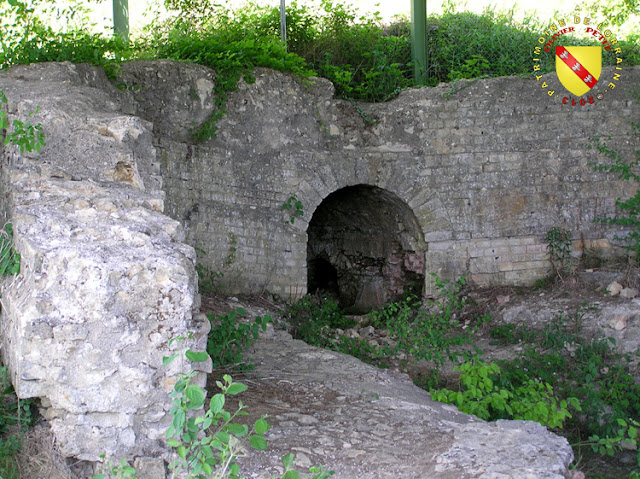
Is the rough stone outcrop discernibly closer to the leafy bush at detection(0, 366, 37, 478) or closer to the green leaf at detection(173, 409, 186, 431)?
the leafy bush at detection(0, 366, 37, 478)

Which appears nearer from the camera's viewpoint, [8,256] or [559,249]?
[8,256]

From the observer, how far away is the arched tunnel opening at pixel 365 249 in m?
8.77

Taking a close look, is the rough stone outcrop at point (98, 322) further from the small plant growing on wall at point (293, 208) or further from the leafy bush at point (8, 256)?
the small plant growing on wall at point (293, 208)

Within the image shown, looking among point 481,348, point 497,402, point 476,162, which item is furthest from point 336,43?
point 497,402

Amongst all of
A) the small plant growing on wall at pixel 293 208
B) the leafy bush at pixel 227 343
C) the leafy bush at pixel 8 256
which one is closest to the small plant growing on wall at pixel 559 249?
the small plant growing on wall at pixel 293 208

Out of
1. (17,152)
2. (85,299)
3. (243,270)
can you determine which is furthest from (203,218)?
(85,299)

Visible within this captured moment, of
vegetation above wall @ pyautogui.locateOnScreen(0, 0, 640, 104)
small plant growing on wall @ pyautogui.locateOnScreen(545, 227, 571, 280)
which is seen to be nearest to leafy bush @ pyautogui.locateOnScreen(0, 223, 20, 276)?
vegetation above wall @ pyautogui.locateOnScreen(0, 0, 640, 104)

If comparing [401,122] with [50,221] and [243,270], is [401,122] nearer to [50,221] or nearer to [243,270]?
[243,270]

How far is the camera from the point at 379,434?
3.71 m

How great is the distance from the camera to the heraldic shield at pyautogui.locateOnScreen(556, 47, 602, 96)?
848cm

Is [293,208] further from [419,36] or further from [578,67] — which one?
[578,67]

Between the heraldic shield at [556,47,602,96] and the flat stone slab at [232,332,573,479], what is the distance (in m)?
5.30

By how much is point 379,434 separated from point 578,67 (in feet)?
22.5

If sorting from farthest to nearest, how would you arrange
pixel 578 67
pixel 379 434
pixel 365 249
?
1. pixel 365 249
2. pixel 578 67
3. pixel 379 434
